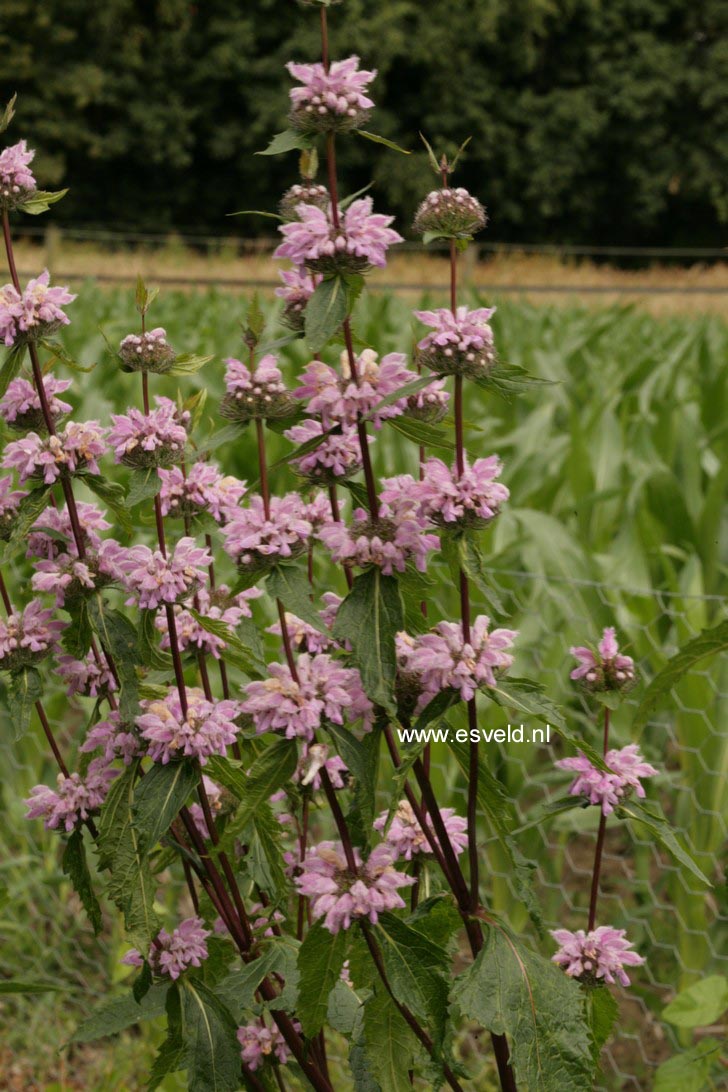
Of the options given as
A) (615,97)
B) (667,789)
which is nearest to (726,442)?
(667,789)

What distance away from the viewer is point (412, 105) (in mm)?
25422

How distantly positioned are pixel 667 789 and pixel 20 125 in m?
23.9

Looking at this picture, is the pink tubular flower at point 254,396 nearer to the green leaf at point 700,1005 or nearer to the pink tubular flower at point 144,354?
the pink tubular flower at point 144,354

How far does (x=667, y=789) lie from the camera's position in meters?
2.54

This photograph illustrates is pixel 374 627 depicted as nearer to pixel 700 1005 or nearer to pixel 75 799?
pixel 75 799

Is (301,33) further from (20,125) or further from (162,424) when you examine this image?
(162,424)

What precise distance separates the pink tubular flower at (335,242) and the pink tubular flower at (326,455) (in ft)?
0.41

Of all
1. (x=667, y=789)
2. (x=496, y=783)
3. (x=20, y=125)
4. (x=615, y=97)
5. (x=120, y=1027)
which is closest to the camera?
(x=496, y=783)

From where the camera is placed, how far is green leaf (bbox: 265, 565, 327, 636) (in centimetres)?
88

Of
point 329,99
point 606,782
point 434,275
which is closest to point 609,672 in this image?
point 606,782

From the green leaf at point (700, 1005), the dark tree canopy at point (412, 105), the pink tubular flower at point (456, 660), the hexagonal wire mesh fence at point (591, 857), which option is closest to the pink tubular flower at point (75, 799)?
the pink tubular flower at point (456, 660)

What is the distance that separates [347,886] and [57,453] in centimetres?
43

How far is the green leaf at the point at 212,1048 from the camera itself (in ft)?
3.31

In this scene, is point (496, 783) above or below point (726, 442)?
above
